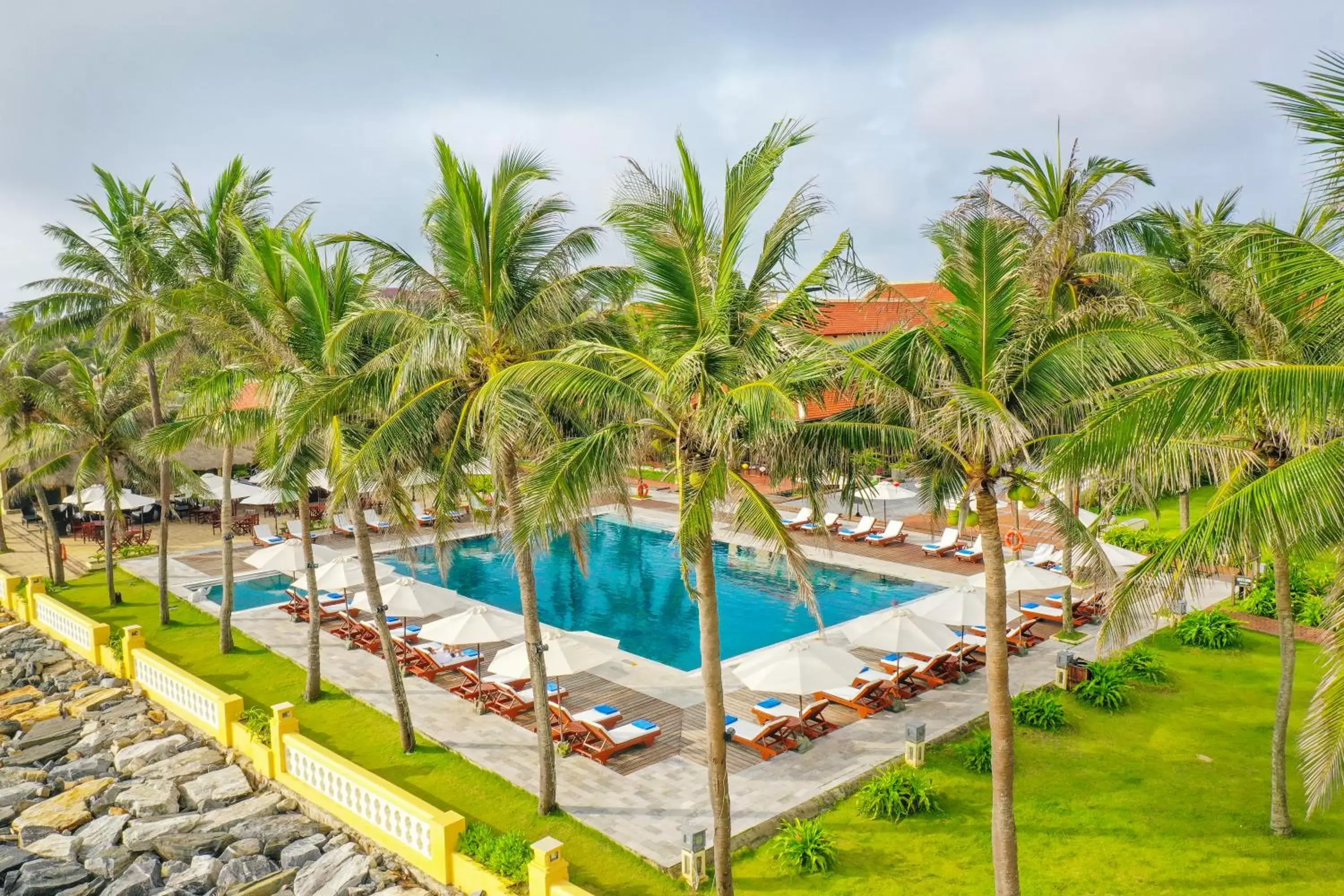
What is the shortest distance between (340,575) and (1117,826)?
592 inches

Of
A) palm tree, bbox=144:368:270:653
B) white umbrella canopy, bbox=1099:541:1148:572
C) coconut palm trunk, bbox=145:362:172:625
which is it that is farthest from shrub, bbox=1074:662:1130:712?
coconut palm trunk, bbox=145:362:172:625

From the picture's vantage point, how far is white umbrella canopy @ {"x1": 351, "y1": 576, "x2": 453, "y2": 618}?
16969mm

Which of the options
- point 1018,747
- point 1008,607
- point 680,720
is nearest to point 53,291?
point 680,720

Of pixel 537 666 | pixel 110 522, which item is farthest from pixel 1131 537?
pixel 110 522

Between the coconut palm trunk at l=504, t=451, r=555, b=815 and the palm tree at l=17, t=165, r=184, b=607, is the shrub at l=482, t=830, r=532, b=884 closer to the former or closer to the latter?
the coconut palm trunk at l=504, t=451, r=555, b=815

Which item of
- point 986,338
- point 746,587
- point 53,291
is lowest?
point 746,587

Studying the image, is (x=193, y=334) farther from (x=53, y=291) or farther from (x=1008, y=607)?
(x=1008, y=607)

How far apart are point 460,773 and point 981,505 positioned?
8.72m

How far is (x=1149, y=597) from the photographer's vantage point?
6.74 metres

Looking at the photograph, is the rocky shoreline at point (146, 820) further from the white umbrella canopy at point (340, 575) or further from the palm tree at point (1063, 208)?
the palm tree at point (1063, 208)

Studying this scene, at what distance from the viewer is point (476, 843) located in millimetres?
10117

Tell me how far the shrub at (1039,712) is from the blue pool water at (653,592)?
6656mm

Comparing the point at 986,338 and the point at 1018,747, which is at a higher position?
the point at 986,338

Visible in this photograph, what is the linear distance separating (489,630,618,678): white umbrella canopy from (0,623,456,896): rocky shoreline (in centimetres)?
327
